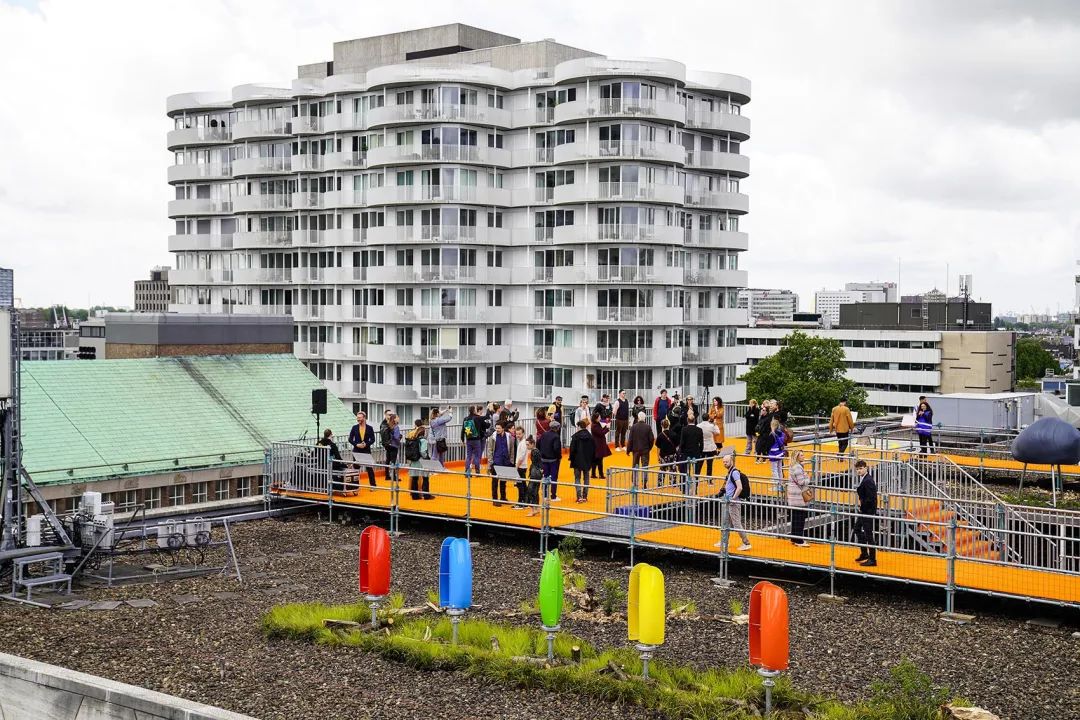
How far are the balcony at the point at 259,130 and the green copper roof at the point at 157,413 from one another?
4836cm

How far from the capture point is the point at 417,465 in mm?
26344

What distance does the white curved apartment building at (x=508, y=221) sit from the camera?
68.2 meters

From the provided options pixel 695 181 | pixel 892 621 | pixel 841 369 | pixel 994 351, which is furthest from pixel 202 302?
pixel 994 351

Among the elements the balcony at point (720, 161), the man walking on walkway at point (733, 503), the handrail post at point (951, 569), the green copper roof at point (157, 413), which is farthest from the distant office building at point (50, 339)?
the handrail post at point (951, 569)

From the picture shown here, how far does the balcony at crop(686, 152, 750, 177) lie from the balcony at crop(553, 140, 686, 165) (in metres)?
3.15

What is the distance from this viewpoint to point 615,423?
113 feet

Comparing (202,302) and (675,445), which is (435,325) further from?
(675,445)

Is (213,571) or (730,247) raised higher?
(730,247)

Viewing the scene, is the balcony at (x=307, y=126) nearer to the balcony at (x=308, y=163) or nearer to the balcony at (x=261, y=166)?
the balcony at (x=308, y=163)

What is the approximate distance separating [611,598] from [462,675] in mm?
4196

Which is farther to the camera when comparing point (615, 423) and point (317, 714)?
point (615, 423)

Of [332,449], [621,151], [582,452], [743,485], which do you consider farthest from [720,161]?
[743,485]

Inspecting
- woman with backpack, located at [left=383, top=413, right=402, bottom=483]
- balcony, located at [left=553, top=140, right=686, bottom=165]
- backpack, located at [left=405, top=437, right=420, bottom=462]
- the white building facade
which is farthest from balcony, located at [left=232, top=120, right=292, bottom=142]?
the white building facade

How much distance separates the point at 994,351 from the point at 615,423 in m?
114
